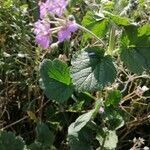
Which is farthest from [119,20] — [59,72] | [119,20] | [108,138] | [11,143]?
[11,143]

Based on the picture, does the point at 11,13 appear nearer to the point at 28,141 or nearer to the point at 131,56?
the point at 28,141

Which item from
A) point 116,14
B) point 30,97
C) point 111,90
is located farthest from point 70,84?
point 30,97

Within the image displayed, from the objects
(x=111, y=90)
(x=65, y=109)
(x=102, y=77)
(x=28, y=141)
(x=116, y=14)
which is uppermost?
(x=116, y=14)

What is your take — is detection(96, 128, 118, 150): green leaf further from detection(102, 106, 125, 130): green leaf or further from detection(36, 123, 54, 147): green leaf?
detection(36, 123, 54, 147): green leaf

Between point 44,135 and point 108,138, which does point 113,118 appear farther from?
point 44,135

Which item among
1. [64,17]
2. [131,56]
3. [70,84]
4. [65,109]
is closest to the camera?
[64,17]

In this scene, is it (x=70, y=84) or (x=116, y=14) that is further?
(x=70, y=84)

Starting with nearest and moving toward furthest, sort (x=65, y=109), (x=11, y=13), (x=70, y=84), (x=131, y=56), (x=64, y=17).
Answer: (x=64, y=17)
(x=131, y=56)
(x=70, y=84)
(x=65, y=109)
(x=11, y=13)

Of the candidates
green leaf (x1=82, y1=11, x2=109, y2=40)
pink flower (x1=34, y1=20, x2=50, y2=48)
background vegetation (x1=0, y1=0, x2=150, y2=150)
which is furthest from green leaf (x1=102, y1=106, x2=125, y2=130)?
pink flower (x1=34, y1=20, x2=50, y2=48)
